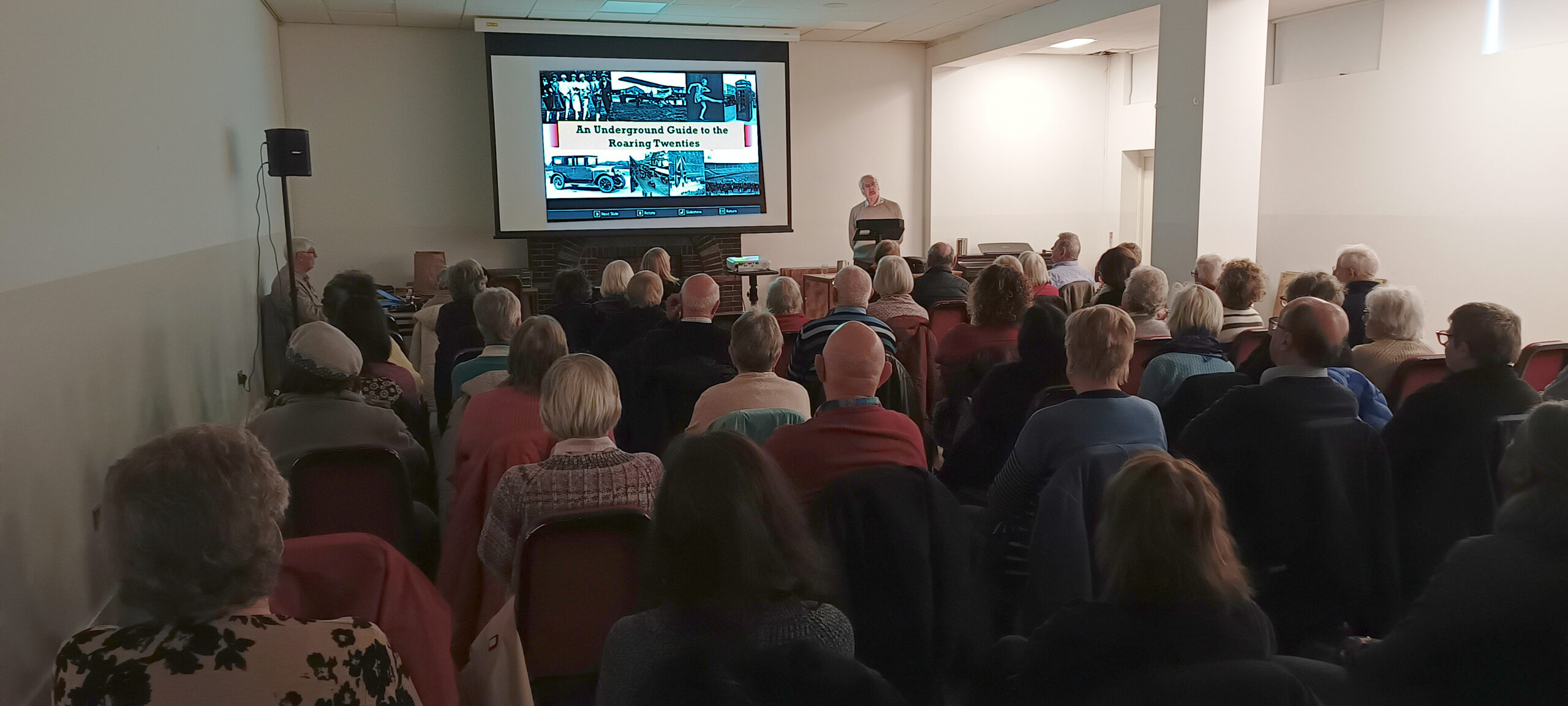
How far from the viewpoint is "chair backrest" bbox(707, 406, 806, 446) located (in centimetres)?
288

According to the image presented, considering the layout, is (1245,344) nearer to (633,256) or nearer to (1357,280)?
(1357,280)

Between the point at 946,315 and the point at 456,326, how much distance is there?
250 cm

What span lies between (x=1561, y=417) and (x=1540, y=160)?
653 centimetres

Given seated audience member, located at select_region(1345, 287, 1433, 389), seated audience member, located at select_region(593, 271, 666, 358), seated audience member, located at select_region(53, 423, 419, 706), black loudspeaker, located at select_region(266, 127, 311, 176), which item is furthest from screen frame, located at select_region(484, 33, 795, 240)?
seated audience member, located at select_region(53, 423, 419, 706)

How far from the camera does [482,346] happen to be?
4531mm

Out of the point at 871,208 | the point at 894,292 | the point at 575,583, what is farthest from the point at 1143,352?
the point at 871,208

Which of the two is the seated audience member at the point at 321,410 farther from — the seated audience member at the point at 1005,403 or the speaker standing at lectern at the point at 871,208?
the speaker standing at lectern at the point at 871,208

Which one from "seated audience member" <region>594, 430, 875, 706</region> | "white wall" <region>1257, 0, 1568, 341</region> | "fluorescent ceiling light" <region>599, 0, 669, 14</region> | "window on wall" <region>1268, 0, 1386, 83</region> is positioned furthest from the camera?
"fluorescent ceiling light" <region>599, 0, 669, 14</region>

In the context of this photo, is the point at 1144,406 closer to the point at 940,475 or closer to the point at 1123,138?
the point at 940,475

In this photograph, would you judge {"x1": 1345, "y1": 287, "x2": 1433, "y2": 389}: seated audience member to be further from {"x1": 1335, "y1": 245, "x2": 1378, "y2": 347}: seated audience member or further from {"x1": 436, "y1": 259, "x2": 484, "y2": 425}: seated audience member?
{"x1": 436, "y1": 259, "x2": 484, "y2": 425}: seated audience member

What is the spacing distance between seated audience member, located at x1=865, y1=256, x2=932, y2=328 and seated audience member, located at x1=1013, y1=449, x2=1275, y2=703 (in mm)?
3270

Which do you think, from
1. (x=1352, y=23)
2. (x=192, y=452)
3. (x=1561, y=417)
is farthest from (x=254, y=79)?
(x=1352, y=23)

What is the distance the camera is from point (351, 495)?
2.43 meters

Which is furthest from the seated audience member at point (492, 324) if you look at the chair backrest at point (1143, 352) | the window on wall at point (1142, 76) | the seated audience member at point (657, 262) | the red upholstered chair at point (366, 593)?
the window on wall at point (1142, 76)
